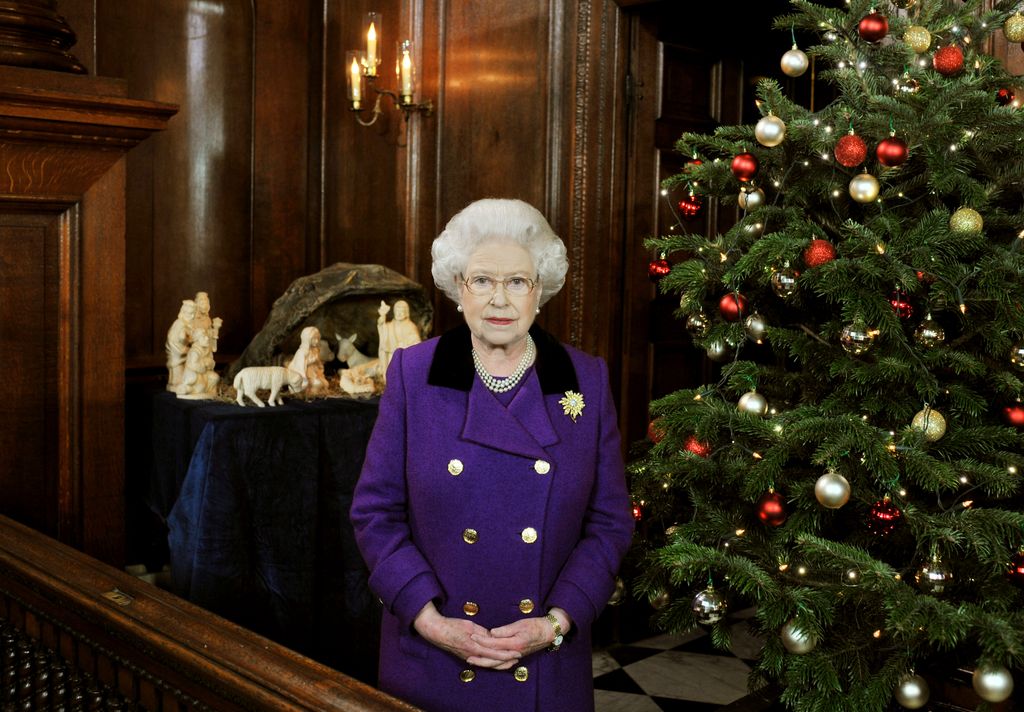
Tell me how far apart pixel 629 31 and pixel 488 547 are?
3.25m

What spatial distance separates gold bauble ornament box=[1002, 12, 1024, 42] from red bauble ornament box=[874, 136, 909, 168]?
46cm

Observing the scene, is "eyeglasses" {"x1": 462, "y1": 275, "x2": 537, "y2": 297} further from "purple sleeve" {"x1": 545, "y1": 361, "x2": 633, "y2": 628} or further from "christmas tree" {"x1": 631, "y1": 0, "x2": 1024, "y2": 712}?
"christmas tree" {"x1": 631, "y1": 0, "x2": 1024, "y2": 712}

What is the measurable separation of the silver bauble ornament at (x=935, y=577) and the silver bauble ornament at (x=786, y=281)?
0.73 meters

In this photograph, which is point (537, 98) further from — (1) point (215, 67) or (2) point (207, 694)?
(2) point (207, 694)

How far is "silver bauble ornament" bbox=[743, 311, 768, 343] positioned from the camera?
2.77m

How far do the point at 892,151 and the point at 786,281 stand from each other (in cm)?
39

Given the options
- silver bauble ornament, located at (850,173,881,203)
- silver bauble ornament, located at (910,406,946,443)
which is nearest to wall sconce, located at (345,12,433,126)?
silver bauble ornament, located at (850,173,881,203)

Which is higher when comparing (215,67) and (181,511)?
(215,67)

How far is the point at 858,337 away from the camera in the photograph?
2.43 metres

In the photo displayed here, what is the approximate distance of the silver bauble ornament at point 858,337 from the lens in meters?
2.43

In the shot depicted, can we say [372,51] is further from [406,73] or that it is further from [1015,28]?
[1015,28]

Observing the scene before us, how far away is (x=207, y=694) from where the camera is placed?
1860 mm

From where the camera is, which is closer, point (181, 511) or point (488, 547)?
point (488, 547)

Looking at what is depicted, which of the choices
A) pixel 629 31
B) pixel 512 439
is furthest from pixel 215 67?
pixel 512 439
